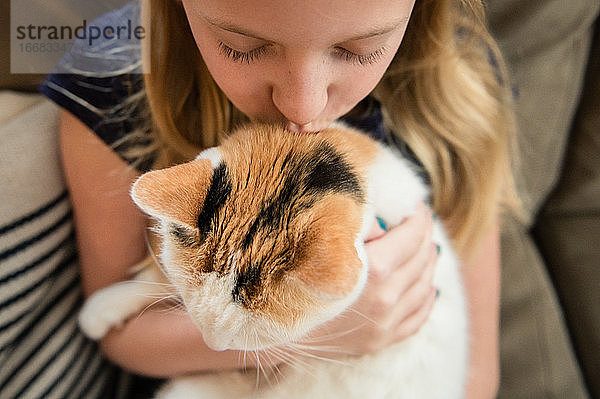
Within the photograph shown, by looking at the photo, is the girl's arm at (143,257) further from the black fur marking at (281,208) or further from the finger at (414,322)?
the black fur marking at (281,208)

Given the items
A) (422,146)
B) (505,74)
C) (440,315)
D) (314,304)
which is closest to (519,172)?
(505,74)

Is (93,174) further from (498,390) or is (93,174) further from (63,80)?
(498,390)

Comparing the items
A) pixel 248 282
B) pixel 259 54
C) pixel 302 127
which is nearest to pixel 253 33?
pixel 259 54

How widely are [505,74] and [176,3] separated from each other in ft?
2.32

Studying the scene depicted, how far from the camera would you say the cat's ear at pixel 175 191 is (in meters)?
0.55

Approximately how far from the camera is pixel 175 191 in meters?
0.57

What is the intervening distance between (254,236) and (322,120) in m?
0.19

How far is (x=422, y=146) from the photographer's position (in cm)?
95

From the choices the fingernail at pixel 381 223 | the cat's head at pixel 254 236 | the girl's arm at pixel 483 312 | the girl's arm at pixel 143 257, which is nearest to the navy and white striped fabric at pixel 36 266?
the girl's arm at pixel 143 257

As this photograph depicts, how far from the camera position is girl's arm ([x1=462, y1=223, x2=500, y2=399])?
3.39 feet

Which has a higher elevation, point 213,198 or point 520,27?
point 520,27

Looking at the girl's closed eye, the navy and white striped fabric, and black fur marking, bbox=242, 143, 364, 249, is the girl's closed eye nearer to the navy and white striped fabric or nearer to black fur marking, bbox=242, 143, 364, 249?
black fur marking, bbox=242, 143, 364, 249

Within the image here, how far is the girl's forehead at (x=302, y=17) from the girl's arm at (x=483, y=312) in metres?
0.66

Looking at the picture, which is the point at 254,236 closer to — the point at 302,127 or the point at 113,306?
the point at 302,127
